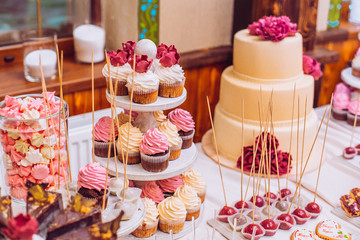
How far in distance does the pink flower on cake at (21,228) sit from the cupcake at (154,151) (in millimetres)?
545

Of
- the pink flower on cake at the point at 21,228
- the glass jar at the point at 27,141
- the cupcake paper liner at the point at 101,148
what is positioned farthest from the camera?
the cupcake paper liner at the point at 101,148

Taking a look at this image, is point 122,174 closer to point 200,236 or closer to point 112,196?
point 112,196

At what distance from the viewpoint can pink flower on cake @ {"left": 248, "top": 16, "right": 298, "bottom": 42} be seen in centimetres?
190

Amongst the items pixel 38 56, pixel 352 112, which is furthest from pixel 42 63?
pixel 352 112

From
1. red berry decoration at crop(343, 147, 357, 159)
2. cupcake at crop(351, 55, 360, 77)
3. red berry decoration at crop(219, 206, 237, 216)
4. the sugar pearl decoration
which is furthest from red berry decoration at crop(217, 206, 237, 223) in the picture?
cupcake at crop(351, 55, 360, 77)

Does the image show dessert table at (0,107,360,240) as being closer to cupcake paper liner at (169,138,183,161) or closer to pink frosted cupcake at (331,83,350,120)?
pink frosted cupcake at (331,83,350,120)

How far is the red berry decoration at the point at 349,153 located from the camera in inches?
80.9

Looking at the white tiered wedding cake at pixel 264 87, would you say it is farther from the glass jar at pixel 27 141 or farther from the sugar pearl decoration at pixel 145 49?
the glass jar at pixel 27 141

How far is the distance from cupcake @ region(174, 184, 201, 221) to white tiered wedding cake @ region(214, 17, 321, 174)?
0.52m

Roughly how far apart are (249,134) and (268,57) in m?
0.32

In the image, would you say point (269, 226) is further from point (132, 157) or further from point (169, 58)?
point (169, 58)

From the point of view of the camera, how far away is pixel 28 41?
2113 mm

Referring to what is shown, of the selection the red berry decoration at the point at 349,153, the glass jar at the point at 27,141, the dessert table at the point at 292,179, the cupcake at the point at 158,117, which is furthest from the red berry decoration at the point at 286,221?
the glass jar at the point at 27,141

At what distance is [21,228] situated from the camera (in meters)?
0.86
